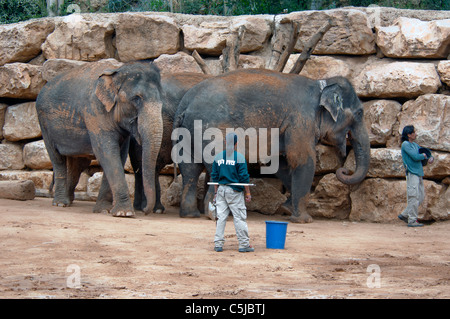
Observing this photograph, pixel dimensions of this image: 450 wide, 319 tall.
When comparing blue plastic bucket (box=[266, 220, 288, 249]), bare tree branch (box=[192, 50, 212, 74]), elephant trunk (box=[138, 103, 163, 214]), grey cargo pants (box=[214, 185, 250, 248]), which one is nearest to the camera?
grey cargo pants (box=[214, 185, 250, 248])

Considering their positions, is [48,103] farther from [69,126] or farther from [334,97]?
[334,97]

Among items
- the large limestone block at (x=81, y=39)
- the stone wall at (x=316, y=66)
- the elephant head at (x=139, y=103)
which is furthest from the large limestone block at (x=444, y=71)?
the large limestone block at (x=81, y=39)

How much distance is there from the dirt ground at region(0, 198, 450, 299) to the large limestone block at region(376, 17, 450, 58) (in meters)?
3.02

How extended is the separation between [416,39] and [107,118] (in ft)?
16.2

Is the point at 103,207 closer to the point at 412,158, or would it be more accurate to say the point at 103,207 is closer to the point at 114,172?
the point at 114,172

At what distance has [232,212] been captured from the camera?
6801 mm

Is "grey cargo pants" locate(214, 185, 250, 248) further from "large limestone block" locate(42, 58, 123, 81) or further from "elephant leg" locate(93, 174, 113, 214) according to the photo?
"large limestone block" locate(42, 58, 123, 81)

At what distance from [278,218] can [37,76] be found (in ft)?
16.5

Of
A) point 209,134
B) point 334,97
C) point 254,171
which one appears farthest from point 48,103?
point 334,97

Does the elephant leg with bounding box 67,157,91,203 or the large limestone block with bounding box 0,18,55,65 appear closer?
the elephant leg with bounding box 67,157,91,203

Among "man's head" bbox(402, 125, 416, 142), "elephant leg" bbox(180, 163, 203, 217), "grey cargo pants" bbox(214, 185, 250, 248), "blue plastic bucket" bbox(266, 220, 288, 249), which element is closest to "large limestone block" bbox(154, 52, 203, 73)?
"elephant leg" bbox(180, 163, 203, 217)

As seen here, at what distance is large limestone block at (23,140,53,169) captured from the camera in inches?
471

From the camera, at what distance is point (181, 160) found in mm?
9836

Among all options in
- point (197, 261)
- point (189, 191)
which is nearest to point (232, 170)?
point (197, 261)
